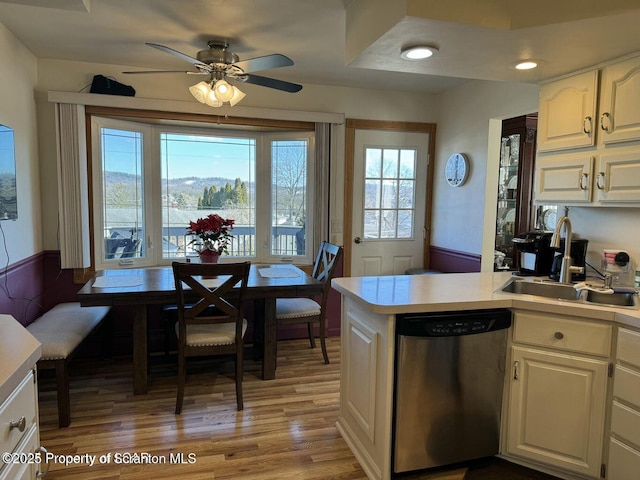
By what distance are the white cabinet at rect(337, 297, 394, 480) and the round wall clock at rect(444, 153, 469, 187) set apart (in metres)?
2.17

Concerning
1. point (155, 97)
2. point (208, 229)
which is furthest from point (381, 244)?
point (155, 97)

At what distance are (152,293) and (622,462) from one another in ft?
8.88

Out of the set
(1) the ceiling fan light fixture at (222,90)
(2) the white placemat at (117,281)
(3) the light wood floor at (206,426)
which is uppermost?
(1) the ceiling fan light fixture at (222,90)

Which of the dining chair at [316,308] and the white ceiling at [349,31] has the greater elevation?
the white ceiling at [349,31]

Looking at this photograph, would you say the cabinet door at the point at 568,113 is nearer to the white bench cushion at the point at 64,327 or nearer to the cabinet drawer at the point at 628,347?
the cabinet drawer at the point at 628,347

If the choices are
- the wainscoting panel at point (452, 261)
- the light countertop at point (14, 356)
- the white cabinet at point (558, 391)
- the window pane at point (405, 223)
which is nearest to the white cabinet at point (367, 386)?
the white cabinet at point (558, 391)

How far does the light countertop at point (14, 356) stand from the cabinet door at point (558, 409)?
206 cm

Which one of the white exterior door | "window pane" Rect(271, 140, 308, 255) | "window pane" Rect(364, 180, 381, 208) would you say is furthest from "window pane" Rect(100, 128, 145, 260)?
"window pane" Rect(364, 180, 381, 208)

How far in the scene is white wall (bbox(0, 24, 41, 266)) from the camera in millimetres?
2840

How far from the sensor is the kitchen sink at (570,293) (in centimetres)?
215

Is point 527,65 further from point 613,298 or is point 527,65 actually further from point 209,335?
point 209,335

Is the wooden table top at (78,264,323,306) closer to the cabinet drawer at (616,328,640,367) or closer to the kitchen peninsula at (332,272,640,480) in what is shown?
the kitchen peninsula at (332,272,640,480)

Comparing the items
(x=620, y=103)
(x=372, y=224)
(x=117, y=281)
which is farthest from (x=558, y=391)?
(x=117, y=281)

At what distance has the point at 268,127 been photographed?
13.3 feet
